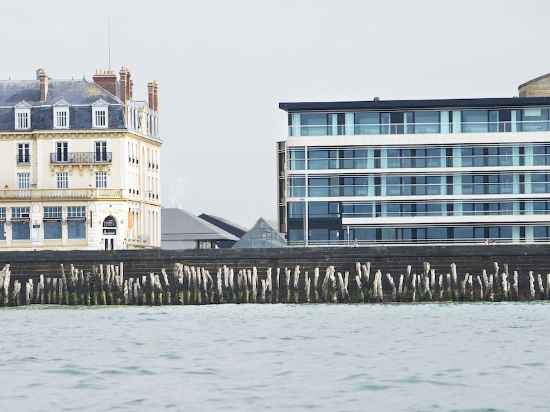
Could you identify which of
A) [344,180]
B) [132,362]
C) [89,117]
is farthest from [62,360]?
[89,117]

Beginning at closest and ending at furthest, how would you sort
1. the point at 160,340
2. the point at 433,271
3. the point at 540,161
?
the point at 160,340, the point at 433,271, the point at 540,161

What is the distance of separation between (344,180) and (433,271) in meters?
29.2

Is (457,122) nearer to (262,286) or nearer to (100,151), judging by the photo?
(262,286)

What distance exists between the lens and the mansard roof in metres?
136

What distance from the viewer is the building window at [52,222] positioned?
132 metres

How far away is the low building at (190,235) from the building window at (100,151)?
1833cm

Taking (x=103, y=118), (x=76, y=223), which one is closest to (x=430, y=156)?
(x=103, y=118)

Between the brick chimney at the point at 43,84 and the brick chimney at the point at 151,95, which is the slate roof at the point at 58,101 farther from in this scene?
the brick chimney at the point at 151,95

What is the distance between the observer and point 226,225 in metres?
174

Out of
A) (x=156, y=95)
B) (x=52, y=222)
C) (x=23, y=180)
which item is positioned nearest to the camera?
(x=52, y=222)

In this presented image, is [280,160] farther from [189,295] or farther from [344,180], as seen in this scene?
[189,295]

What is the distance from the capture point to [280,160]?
144 metres

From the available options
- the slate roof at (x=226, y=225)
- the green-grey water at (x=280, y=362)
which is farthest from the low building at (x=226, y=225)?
the green-grey water at (x=280, y=362)

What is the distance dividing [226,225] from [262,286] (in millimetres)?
83944
